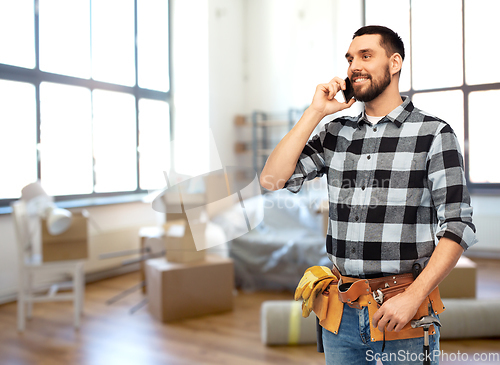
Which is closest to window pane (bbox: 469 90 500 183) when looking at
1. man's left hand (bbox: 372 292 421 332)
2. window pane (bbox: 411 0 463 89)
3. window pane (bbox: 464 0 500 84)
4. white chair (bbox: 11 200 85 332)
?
window pane (bbox: 464 0 500 84)

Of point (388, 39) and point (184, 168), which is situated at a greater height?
point (388, 39)

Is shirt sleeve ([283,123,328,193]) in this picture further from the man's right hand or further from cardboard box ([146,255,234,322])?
cardboard box ([146,255,234,322])

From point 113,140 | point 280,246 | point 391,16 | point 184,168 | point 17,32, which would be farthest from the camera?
point 113,140

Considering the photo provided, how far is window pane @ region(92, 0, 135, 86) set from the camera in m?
2.66

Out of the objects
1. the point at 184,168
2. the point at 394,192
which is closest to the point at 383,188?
the point at 394,192

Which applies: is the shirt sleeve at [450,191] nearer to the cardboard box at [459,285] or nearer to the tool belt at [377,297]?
the tool belt at [377,297]

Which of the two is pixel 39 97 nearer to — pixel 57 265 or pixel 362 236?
pixel 57 265

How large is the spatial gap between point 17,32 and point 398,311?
2735 mm

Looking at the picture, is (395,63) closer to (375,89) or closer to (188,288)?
(375,89)

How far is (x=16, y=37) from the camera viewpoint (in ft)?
7.93

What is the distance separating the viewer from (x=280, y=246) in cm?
256

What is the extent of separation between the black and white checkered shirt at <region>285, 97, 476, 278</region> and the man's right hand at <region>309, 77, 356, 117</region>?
0.05m

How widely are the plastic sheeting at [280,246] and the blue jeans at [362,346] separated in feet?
5.20

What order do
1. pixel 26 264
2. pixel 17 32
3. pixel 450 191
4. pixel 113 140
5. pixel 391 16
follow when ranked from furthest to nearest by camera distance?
1. pixel 113 140
2. pixel 17 32
3. pixel 26 264
4. pixel 391 16
5. pixel 450 191
